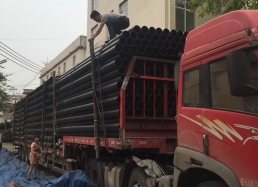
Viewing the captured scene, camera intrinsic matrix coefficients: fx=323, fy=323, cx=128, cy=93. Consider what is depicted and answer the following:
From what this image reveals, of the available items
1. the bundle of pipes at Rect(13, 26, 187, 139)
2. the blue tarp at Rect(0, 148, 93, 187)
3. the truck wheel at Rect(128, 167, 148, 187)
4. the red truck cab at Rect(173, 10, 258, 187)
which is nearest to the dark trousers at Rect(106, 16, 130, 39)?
the bundle of pipes at Rect(13, 26, 187, 139)

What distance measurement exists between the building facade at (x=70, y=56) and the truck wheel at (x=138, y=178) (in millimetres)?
20910

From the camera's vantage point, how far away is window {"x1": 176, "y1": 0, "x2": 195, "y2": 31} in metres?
15.0

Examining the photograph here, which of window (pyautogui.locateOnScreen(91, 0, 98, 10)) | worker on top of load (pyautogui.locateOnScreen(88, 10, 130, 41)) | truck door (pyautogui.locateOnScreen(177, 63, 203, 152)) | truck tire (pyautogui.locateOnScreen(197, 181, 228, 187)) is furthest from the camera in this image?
window (pyautogui.locateOnScreen(91, 0, 98, 10))

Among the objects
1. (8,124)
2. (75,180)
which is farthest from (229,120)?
(8,124)

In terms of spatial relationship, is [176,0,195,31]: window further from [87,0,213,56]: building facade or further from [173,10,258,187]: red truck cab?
[173,10,258,187]: red truck cab

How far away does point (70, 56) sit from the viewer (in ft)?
95.8

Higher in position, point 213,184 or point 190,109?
point 190,109

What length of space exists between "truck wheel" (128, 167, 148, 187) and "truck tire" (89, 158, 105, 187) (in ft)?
4.69

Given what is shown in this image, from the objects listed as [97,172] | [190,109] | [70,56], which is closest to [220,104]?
[190,109]

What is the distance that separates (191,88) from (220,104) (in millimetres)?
620

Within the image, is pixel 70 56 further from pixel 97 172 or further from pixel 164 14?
pixel 97 172

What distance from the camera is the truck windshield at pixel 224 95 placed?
9.78 ft

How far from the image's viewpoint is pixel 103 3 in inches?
877

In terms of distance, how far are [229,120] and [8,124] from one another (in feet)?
111
